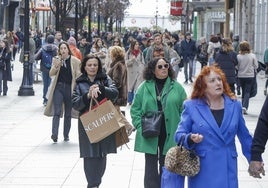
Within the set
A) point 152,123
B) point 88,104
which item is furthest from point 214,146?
point 88,104

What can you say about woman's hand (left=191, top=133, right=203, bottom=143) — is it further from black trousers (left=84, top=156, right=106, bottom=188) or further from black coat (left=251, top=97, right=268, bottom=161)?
black trousers (left=84, top=156, right=106, bottom=188)

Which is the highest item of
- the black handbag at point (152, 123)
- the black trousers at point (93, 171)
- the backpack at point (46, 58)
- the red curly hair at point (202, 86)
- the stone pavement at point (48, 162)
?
the red curly hair at point (202, 86)

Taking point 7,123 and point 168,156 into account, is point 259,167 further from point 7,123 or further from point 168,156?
point 7,123

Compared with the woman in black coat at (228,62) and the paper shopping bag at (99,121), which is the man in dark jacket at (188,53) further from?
the paper shopping bag at (99,121)

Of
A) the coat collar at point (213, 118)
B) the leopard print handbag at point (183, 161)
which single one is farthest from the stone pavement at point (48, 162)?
the coat collar at point (213, 118)

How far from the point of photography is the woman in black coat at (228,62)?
16.5 metres

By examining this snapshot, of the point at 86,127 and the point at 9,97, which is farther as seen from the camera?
the point at 9,97

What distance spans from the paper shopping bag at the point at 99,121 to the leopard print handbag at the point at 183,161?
2.05 m

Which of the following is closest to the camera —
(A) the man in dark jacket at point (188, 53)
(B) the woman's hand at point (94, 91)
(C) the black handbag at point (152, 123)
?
(C) the black handbag at point (152, 123)

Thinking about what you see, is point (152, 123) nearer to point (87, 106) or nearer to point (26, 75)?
point (87, 106)

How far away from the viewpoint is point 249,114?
17031 millimetres

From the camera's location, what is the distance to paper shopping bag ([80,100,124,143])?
26.0ft

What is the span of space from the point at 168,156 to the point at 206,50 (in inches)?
934

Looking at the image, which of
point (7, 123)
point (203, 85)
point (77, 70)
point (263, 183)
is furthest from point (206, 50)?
point (203, 85)
